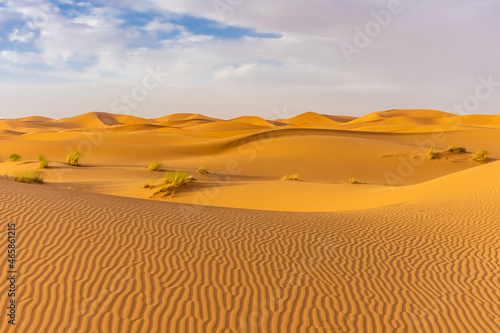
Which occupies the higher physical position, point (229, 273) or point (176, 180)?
point (176, 180)

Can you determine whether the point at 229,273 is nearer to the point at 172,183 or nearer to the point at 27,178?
the point at 27,178

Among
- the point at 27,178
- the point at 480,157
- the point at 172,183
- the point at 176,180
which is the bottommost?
the point at 172,183

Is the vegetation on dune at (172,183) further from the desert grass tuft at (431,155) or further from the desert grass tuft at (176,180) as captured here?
the desert grass tuft at (431,155)

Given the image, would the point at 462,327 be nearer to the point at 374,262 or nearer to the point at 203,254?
the point at 374,262

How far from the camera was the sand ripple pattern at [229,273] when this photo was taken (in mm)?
4164

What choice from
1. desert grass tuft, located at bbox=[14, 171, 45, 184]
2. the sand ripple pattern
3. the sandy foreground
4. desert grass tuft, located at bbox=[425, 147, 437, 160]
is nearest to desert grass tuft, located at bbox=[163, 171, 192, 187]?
desert grass tuft, located at bbox=[14, 171, 45, 184]

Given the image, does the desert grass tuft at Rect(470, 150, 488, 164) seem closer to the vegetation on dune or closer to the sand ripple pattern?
the vegetation on dune

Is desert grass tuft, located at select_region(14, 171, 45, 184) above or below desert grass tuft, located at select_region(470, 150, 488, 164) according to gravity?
below

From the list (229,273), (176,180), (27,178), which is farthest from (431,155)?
(229,273)

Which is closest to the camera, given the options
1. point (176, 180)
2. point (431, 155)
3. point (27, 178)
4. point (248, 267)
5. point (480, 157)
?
point (248, 267)

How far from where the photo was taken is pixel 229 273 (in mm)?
5156

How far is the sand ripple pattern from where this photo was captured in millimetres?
4164

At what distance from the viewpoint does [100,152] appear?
31.0m

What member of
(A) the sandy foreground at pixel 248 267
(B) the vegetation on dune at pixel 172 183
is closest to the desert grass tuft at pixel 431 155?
(A) the sandy foreground at pixel 248 267
